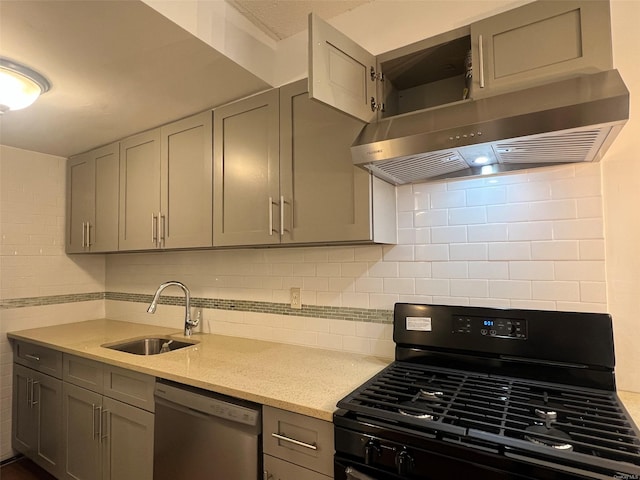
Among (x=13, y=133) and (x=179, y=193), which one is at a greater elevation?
(x=13, y=133)

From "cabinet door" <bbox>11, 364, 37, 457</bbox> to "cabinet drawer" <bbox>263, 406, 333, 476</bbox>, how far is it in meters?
2.07

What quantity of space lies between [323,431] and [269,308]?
1049 mm

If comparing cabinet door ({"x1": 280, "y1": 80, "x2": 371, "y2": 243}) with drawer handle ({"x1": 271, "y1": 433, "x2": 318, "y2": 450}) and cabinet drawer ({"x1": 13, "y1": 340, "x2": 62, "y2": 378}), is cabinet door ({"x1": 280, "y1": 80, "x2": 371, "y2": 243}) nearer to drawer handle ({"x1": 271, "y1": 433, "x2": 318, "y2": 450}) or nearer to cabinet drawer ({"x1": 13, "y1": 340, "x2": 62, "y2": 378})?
drawer handle ({"x1": 271, "y1": 433, "x2": 318, "y2": 450})

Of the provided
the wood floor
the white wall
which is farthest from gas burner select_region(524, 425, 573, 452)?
the white wall

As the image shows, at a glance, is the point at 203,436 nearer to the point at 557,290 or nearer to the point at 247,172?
the point at 247,172

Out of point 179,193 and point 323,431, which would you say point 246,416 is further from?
point 179,193

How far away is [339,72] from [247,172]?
744 mm

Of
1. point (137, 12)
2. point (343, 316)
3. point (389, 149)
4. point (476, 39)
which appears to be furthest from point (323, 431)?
point (137, 12)

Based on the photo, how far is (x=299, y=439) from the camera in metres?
1.25

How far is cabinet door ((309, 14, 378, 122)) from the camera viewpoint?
1.22m

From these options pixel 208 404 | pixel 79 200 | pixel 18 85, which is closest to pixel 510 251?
pixel 208 404

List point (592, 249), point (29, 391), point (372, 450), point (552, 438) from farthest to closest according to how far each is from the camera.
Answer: point (29, 391) → point (592, 249) → point (372, 450) → point (552, 438)

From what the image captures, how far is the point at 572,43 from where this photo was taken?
3.67 ft

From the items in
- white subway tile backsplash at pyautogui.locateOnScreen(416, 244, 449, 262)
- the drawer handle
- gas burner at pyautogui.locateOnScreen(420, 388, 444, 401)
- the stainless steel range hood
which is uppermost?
the stainless steel range hood
